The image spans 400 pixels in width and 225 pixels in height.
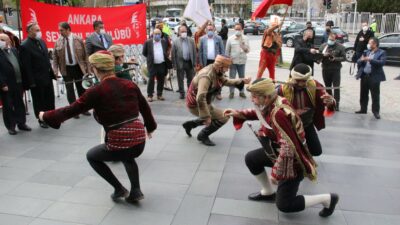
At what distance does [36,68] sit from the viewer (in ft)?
23.8

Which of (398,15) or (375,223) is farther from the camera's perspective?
(398,15)

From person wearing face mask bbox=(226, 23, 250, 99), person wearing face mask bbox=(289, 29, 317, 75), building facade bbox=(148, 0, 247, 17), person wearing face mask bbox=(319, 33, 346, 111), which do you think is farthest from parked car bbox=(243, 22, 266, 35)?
person wearing face mask bbox=(319, 33, 346, 111)

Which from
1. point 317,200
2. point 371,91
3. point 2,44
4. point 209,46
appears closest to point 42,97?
point 2,44

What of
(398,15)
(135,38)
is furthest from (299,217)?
(398,15)

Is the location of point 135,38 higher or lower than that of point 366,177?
higher

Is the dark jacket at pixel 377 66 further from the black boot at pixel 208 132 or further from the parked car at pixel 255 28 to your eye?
the parked car at pixel 255 28

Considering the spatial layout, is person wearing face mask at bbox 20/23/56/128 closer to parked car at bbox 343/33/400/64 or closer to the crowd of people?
the crowd of people

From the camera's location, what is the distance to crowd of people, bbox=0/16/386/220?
3.87m

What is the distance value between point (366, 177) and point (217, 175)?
6.35ft

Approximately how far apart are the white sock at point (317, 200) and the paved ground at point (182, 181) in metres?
0.19

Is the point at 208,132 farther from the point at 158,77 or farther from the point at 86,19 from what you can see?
the point at 86,19

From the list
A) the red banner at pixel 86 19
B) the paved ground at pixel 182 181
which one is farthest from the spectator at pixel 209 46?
the paved ground at pixel 182 181

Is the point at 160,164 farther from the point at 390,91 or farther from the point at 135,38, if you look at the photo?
the point at 390,91

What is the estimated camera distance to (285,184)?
12.6 feet
